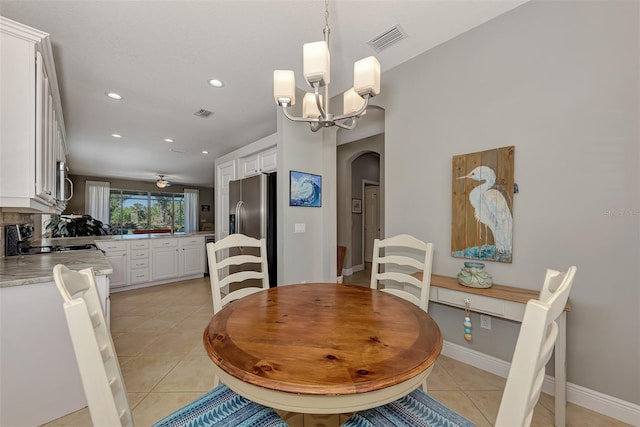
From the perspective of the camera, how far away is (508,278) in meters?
1.87

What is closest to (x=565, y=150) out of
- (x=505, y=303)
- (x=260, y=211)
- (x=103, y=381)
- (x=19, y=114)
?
(x=505, y=303)

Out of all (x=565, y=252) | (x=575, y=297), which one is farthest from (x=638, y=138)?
(x=575, y=297)

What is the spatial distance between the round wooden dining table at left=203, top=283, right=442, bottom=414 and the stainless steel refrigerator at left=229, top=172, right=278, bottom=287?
6.15 feet

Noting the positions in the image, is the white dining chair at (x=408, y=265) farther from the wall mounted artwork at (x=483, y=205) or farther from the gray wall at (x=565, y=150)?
the gray wall at (x=565, y=150)

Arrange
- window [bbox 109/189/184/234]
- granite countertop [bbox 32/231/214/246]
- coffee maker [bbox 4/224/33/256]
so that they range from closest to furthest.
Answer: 1. coffee maker [bbox 4/224/33/256]
2. granite countertop [bbox 32/231/214/246]
3. window [bbox 109/189/184/234]

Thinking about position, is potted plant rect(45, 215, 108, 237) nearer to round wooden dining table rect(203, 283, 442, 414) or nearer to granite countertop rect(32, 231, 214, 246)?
granite countertop rect(32, 231, 214, 246)

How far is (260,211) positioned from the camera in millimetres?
3260

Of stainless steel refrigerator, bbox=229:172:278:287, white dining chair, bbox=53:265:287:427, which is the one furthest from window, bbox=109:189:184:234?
white dining chair, bbox=53:265:287:427

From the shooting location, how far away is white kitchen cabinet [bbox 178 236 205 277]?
16.1ft

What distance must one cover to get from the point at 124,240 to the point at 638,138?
586 centimetres

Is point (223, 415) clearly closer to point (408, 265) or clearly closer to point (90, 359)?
point (90, 359)

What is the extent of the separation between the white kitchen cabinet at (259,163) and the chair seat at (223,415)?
2.72m

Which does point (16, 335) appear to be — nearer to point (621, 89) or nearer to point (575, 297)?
point (575, 297)

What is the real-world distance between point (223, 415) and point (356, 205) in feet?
16.4
